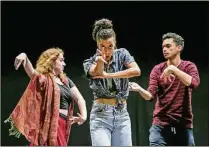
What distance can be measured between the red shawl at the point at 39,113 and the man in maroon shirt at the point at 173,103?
0.46 m

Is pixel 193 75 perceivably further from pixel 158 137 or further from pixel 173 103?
pixel 158 137

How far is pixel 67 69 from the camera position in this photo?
10.2 ft

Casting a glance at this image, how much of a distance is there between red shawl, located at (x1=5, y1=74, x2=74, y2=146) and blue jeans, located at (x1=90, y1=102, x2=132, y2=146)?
0.75ft

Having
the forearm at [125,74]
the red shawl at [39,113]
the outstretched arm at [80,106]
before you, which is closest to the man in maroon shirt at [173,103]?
the forearm at [125,74]

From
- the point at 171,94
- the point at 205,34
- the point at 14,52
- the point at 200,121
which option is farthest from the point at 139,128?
the point at 14,52

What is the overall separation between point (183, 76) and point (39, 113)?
2.68 ft

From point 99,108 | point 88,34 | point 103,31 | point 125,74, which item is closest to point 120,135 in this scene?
point 99,108

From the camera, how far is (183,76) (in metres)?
2.38

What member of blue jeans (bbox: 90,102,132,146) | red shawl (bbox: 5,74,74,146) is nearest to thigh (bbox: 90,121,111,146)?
blue jeans (bbox: 90,102,132,146)

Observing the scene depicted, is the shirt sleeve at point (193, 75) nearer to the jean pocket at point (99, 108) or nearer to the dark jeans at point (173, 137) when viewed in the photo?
the dark jeans at point (173, 137)

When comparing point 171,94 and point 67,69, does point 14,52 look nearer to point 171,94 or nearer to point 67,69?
point 67,69

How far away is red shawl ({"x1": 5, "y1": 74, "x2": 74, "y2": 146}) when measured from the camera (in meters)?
2.25

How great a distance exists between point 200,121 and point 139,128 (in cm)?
44

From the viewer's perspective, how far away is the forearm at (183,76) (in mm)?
2367
